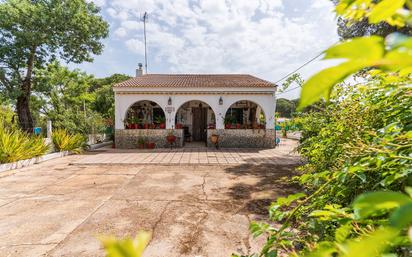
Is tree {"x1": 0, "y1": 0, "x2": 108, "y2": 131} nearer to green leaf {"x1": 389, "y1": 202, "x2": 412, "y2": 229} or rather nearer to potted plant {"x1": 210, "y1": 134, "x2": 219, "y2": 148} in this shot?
potted plant {"x1": 210, "y1": 134, "x2": 219, "y2": 148}

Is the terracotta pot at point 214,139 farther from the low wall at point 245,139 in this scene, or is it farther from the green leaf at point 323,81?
the green leaf at point 323,81

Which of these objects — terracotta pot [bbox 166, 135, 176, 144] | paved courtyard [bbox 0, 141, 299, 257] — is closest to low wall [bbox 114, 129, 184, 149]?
terracotta pot [bbox 166, 135, 176, 144]

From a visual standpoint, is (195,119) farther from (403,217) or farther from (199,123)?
(403,217)

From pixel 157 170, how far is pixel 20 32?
11.2 meters

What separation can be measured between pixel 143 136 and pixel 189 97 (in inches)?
143

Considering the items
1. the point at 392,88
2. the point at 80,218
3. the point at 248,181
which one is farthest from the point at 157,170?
the point at 392,88

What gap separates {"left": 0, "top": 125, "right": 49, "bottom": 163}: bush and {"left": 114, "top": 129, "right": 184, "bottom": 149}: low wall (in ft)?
15.5

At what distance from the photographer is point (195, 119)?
18156mm

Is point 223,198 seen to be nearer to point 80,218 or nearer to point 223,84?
point 80,218

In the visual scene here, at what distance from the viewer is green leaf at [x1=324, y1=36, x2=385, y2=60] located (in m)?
Result: 0.28

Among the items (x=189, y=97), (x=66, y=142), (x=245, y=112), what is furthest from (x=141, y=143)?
(x=245, y=112)

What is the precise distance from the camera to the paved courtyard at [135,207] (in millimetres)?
3160

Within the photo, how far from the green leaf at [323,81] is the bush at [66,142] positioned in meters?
13.2

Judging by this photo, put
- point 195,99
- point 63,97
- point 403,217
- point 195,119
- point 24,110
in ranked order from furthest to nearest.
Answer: point 195,119, point 63,97, point 195,99, point 24,110, point 403,217
